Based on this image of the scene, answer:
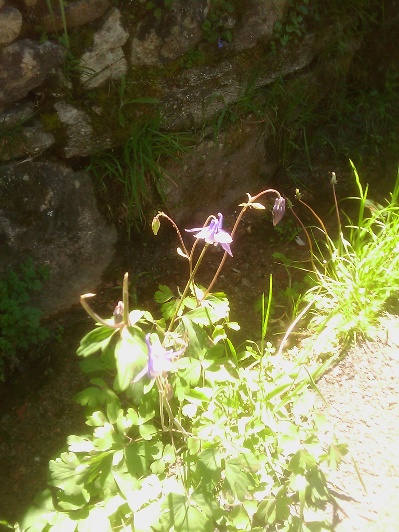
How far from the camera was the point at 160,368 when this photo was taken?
4.81ft

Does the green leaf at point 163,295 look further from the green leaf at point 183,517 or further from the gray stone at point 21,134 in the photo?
the gray stone at point 21,134

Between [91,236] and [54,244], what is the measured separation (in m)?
0.20

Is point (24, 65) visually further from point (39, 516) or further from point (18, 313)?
point (39, 516)

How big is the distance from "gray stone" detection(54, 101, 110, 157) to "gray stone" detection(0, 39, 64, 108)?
172 mm

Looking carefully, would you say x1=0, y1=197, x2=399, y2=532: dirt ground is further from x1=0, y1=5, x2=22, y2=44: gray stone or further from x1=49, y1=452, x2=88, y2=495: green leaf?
x1=0, y1=5, x2=22, y2=44: gray stone

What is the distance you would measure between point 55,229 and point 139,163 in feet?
1.79

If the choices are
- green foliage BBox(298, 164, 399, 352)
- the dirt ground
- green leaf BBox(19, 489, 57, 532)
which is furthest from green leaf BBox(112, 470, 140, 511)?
green foliage BBox(298, 164, 399, 352)

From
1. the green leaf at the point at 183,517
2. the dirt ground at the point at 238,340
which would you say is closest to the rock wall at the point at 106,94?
the dirt ground at the point at 238,340

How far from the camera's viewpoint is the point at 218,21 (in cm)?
272

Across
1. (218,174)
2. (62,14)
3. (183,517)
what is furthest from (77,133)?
(183,517)

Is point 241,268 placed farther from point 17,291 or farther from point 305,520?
point 305,520

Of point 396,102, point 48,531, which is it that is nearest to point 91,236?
point 48,531

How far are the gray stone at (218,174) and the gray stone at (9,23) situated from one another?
0.99 metres

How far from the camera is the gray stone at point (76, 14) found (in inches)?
92.0
